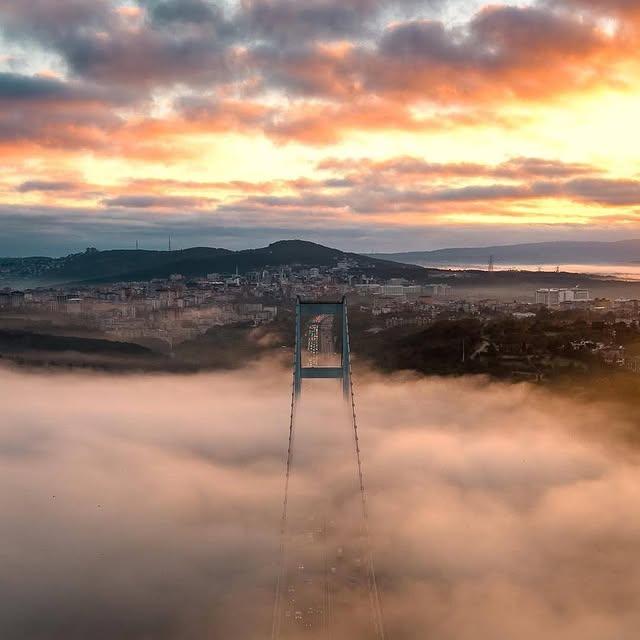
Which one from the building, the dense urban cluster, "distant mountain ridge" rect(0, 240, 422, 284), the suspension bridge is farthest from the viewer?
"distant mountain ridge" rect(0, 240, 422, 284)

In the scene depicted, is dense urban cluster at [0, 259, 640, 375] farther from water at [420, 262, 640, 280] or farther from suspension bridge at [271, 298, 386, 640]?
suspension bridge at [271, 298, 386, 640]

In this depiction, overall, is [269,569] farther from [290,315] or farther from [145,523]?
[290,315]

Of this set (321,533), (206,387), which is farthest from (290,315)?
(321,533)

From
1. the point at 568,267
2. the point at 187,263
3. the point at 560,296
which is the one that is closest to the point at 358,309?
the point at 560,296

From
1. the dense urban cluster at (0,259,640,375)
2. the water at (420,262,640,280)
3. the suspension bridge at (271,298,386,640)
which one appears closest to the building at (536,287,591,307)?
the dense urban cluster at (0,259,640,375)

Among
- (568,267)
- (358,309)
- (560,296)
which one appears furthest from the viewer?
(568,267)

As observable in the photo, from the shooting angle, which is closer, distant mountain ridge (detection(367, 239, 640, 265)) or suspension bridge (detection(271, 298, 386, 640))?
suspension bridge (detection(271, 298, 386, 640))

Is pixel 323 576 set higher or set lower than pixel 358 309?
lower

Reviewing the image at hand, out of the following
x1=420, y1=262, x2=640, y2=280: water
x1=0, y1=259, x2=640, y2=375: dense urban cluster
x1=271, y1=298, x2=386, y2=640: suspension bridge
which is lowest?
x1=271, y1=298, x2=386, y2=640: suspension bridge

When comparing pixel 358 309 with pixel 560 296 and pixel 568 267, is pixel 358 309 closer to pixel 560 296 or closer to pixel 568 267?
pixel 560 296
